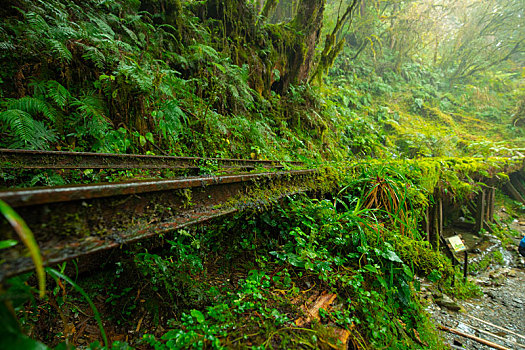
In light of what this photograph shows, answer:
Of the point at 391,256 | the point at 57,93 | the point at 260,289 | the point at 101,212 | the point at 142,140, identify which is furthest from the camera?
the point at 142,140

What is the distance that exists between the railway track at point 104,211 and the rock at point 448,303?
171 inches

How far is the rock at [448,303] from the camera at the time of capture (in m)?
3.75

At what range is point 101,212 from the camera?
904mm

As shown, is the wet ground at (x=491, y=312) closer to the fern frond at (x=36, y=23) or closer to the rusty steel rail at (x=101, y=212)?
the rusty steel rail at (x=101, y=212)

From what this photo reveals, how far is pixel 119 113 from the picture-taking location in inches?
131

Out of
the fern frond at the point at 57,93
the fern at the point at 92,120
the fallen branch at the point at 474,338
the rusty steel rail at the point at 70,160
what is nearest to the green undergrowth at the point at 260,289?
the rusty steel rail at the point at 70,160

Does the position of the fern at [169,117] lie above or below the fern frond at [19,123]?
above

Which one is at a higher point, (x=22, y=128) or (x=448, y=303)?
(x=22, y=128)

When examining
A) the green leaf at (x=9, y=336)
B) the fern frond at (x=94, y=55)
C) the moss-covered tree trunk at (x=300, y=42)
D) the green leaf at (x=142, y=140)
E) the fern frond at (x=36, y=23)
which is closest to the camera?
the green leaf at (x=9, y=336)

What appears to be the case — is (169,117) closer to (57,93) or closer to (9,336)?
(57,93)

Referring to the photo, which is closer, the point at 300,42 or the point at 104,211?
the point at 104,211

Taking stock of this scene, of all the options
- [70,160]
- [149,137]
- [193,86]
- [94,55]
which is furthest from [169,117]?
[193,86]

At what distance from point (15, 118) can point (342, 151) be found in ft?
25.5

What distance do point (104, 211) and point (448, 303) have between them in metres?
5.22
